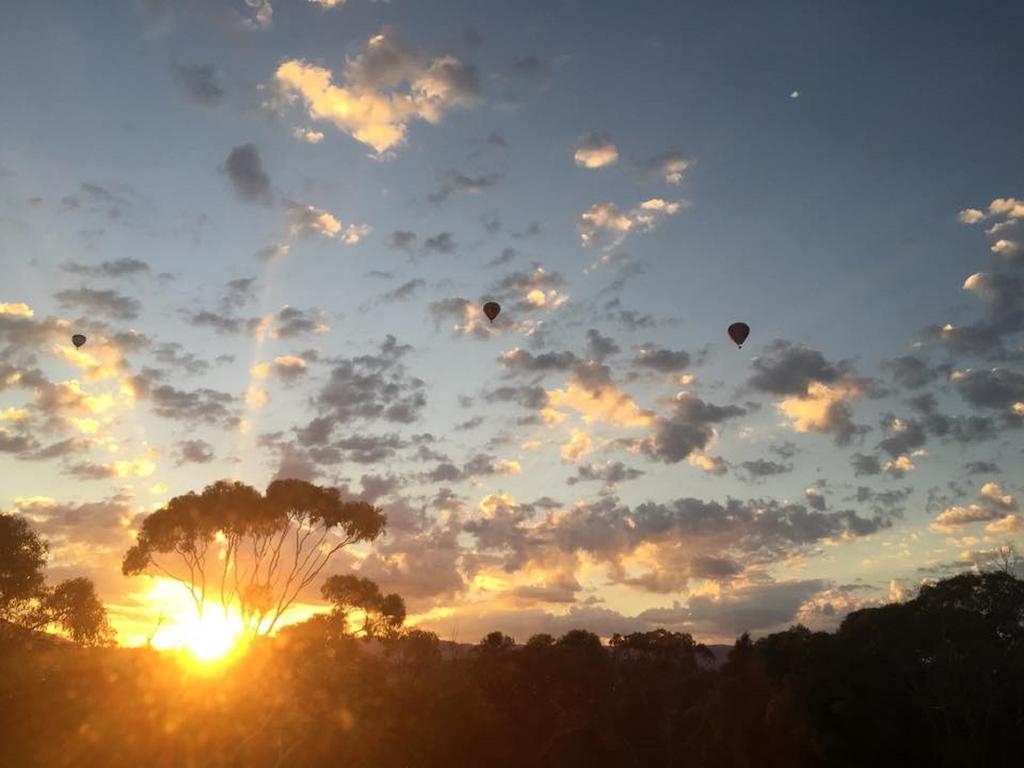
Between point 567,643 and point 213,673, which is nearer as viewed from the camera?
point 213,673

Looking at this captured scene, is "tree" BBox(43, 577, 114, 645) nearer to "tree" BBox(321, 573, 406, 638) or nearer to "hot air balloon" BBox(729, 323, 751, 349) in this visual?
"tree" BBox(321, 573, 406, 638)

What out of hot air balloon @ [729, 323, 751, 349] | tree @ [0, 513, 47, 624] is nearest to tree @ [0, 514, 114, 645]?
tree @ [0, 513, 47, 624]

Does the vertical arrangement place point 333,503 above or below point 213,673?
above

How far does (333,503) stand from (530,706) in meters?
20.1

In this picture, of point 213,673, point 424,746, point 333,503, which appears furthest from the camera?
point 333,503

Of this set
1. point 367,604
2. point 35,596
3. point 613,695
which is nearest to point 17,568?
point 35,596

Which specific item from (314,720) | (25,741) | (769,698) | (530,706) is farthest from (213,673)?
(769,698)

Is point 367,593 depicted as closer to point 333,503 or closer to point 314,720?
point 333,503

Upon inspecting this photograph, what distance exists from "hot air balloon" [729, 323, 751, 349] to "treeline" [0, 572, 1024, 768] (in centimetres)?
2113

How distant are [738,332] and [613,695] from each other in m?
26.5

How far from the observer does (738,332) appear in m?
51.4

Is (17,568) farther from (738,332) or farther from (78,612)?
(738,332)

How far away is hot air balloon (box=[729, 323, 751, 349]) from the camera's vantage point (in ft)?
167

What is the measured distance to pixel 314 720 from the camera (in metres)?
42.5
